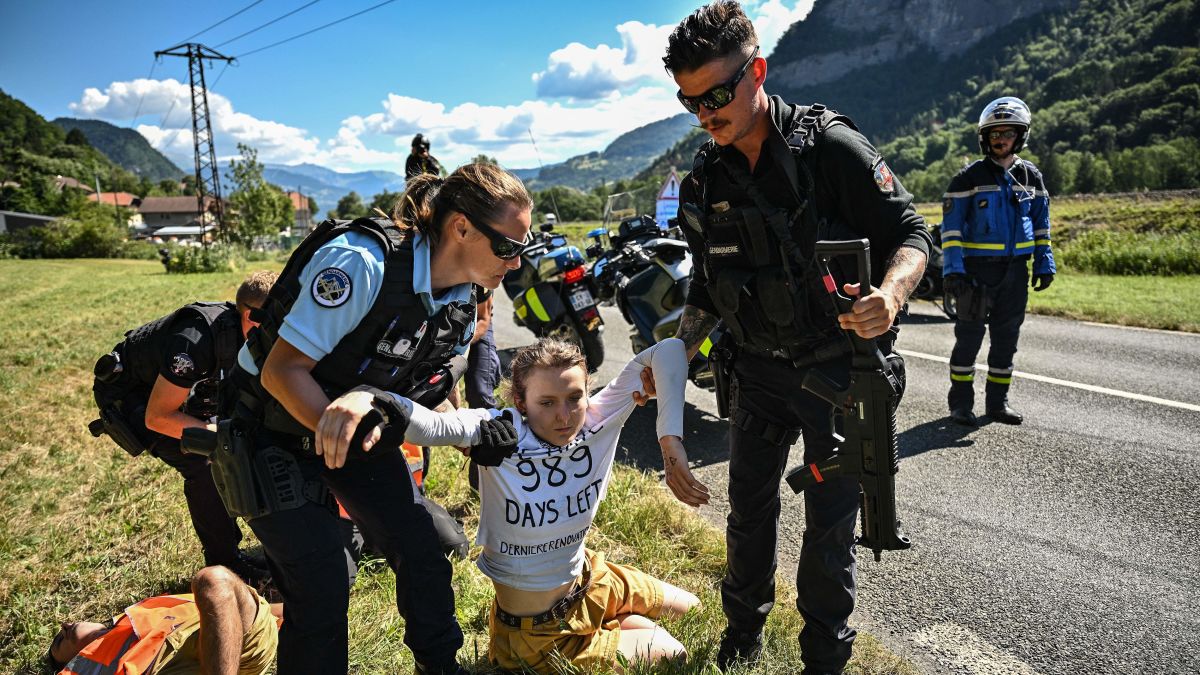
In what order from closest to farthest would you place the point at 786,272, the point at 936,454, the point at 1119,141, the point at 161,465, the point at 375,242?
the point at 375,242, the point at 786,272, the point at 936,454, the point at 161,465, the point at 1119,141

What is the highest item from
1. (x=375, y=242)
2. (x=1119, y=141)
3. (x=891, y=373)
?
(x=1119, y=141)

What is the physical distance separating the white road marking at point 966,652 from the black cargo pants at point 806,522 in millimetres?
570

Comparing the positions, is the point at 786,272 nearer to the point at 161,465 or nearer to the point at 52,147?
the point at 161,465

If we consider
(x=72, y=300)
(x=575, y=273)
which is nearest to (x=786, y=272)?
(x=575, y=273)

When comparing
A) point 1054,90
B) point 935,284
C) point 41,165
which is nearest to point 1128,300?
point 935,284

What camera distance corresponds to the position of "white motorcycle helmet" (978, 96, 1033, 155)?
538 centimetres

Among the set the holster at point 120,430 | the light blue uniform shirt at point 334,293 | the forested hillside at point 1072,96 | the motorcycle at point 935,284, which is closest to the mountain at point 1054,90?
the forested hillside at point 1072,96

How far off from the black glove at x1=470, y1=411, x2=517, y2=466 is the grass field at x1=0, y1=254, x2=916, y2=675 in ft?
2.94

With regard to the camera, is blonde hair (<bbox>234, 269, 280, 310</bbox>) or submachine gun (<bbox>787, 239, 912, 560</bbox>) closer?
submachine gun (<bbox>787, 239, 912, 560</bbox>)

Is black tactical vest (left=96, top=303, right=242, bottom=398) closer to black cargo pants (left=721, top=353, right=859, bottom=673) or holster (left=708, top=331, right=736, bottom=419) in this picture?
holster (left=708, top=331, right=736, bottom=419)

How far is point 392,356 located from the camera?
7.37ft

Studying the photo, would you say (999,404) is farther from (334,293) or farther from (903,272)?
(334,293)

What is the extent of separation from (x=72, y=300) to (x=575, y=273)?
16103mm

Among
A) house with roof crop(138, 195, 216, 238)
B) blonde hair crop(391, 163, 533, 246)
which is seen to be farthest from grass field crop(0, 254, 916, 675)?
house with roof crop(138, 195, 216, 238)
